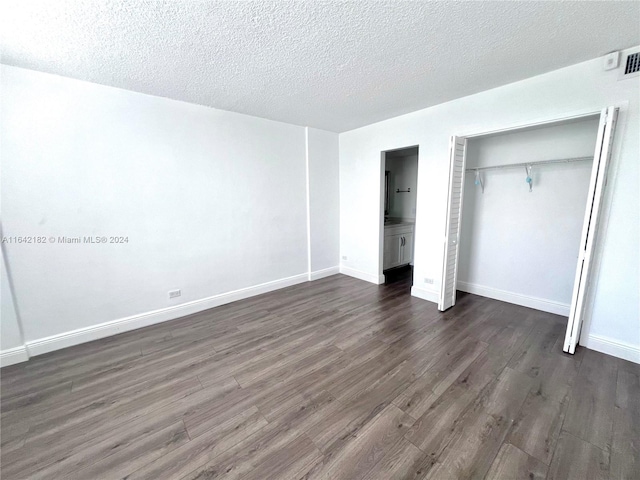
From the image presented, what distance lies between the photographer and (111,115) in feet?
8.74

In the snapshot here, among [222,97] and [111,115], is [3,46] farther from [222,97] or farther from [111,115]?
[222,97]

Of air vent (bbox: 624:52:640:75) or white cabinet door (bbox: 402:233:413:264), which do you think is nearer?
air vent (bbox: 624:52:640:75)

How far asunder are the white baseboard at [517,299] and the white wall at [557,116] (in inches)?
27.5

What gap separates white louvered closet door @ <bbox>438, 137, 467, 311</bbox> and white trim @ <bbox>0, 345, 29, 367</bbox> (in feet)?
14.8

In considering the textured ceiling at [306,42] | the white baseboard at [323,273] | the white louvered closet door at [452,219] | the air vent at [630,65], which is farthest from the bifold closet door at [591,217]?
the white baseboard at [323,273]

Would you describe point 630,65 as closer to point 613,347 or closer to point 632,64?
point 632,64

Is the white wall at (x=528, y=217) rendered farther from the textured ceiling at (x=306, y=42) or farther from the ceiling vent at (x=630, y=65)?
the textured ceiling at (x=306, y=42)

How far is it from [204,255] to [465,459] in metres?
3.29

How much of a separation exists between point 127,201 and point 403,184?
192 inches

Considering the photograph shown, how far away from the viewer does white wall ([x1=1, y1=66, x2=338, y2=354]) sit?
2.37m

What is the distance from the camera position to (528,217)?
3262 mm

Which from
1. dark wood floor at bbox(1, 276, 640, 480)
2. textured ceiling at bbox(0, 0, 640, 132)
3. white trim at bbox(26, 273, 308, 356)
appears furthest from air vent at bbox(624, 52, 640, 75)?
white trim at bbox(26, 273, 308, 356)

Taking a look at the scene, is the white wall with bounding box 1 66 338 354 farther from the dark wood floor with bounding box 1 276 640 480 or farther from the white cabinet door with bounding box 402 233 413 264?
the white cabinet door with bounding box 402 233 413 264

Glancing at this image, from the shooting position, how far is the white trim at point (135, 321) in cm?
254
